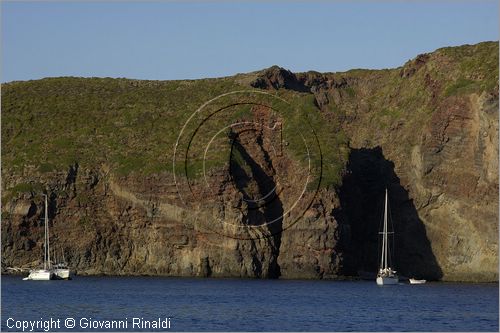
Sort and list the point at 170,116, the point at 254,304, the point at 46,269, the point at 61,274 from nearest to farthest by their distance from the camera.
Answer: the point at 254,304 < the point at 61,274 < the point at 46,269 < the point at 170,116

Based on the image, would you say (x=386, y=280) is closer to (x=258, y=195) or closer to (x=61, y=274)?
(x=258, y=195)

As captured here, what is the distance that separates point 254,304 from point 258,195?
49.5 metres

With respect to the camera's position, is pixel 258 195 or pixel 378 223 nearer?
pixel 258 195

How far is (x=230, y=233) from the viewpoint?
139 meters

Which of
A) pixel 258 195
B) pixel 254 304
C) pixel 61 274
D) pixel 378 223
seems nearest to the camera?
pixel 254 304

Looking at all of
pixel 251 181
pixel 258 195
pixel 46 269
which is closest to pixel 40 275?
pixel 46 269

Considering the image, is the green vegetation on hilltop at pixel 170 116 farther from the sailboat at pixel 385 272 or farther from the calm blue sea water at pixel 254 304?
the calm blue sea water at pixel 254 304

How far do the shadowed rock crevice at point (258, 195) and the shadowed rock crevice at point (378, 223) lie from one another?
8690 mm

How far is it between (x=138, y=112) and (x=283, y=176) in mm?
23059

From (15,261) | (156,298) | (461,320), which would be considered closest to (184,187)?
(15,261)

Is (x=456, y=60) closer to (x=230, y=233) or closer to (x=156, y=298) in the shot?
(x=230, y=233)

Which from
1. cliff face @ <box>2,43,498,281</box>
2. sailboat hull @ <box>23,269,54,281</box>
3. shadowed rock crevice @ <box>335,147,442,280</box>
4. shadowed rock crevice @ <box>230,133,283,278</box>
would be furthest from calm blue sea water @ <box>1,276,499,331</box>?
shadowed rock crevice @ <box>335,147,442,280</box>

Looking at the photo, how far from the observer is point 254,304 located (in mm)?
98000

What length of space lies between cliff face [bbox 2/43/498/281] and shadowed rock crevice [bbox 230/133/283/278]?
21 centimetres
